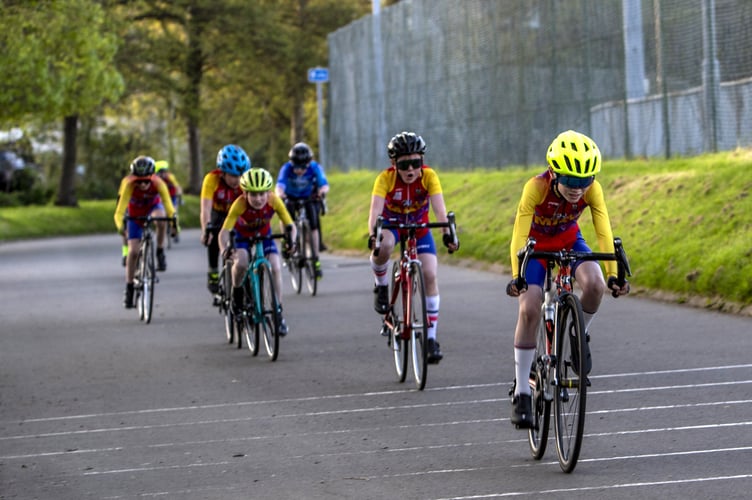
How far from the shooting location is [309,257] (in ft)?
67.5

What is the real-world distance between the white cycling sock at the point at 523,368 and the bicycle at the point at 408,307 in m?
2.45

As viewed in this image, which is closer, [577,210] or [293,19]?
[577,210]

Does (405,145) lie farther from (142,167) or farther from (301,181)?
(301,181)

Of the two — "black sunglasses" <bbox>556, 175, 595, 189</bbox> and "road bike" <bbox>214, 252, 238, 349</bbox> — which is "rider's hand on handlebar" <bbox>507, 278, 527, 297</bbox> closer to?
"black sunglasses" <bbox>556, 175, 595, 189</bbox>

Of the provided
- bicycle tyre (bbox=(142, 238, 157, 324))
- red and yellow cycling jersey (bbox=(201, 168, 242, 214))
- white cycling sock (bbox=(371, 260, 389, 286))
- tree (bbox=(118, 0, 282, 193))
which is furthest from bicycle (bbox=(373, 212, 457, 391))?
tree (bbox=(118, 0, 282, 193))

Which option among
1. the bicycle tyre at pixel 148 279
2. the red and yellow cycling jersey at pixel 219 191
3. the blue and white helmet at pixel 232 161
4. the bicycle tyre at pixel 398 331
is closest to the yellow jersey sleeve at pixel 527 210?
the bicycle tyre at pixel 398 331

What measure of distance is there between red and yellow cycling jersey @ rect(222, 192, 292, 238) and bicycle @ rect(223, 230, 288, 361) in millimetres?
105

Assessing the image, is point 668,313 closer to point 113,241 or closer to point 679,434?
point 679,434

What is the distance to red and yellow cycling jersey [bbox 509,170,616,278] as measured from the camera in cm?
848

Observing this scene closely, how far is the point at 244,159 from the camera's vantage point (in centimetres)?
Result: 1564

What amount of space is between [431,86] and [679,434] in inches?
1086

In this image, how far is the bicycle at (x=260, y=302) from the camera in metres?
13.4

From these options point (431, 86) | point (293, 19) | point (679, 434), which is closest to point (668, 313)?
point (679, 434)

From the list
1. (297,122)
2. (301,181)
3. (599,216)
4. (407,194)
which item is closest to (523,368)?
(599,216)
